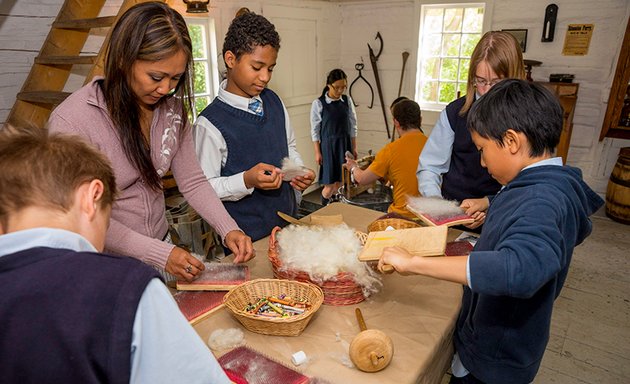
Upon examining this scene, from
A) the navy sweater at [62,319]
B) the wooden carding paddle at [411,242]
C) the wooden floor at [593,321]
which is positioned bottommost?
the wooden floor at [593,321]

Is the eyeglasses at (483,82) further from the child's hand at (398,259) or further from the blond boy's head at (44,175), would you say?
the blond boy's head at (44,175)

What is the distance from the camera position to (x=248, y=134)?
5.80 ft

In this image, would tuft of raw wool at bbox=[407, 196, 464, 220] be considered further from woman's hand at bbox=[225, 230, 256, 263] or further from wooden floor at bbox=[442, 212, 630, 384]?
wooden floor at bbox=[442, 212, 630, 384]

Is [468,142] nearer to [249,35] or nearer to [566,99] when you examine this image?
[249,35]

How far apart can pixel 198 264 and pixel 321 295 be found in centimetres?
39

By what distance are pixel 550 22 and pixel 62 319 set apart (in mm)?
4646

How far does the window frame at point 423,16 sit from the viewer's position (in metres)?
4.29

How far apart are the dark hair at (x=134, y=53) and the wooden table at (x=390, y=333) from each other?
0.59 metres

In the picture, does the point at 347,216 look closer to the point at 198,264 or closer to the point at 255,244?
the point at 255,244

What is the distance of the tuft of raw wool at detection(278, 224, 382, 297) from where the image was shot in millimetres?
1257

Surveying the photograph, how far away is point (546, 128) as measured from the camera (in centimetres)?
105

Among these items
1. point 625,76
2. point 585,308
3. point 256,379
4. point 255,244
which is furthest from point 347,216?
point 625,76

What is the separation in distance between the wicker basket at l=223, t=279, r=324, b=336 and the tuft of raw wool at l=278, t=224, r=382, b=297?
53 mm

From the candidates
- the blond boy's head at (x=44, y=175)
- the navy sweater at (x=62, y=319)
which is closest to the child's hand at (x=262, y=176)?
the blond boy's head at (x=44, y=175)
